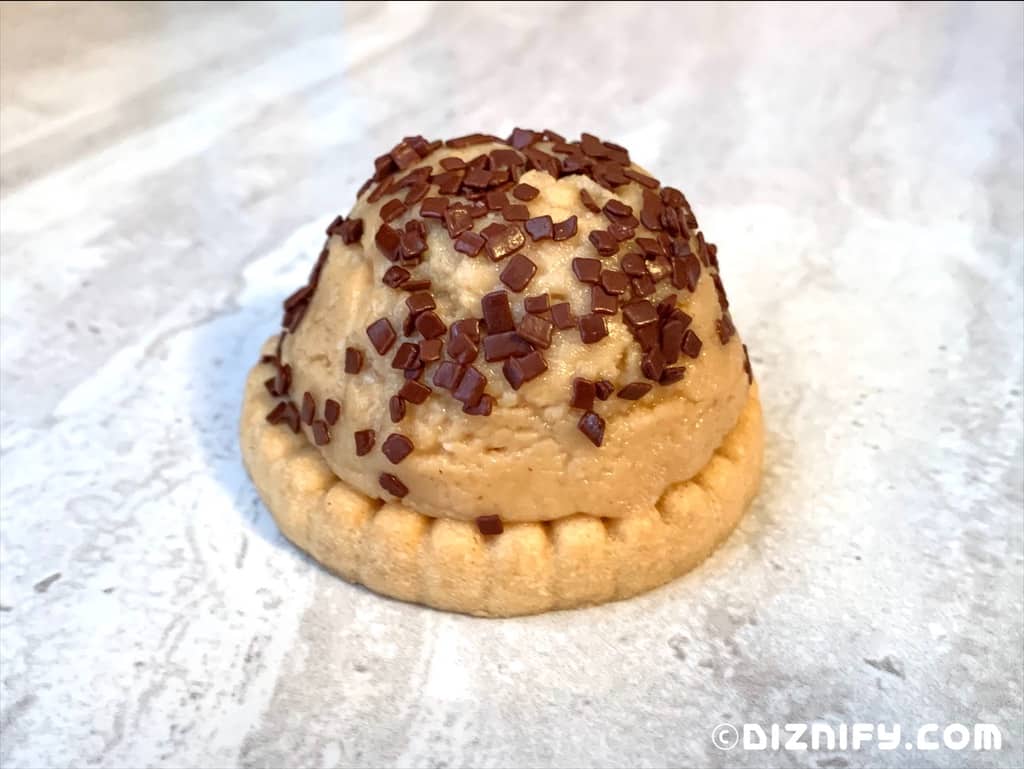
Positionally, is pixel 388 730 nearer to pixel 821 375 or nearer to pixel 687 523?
pixel 687 523

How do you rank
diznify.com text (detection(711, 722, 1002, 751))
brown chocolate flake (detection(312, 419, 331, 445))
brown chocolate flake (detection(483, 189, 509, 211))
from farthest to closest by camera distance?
brown chocolate flake (detection(312, 419, 331, 445))
brown chocolate flake (detection(483, 189, 509, 211))
diznify.com text (detection(711, 722, 1002, 751))

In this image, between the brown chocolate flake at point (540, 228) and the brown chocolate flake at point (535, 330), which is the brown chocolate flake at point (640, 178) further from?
the brown chocolate flake at point (535, 330)

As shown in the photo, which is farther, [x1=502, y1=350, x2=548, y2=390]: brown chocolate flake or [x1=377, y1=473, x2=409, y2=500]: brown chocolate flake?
[x1=377, y1=473, x2=409, y2=500]: brown chocolate flake

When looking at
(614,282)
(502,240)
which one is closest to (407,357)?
(502,240)

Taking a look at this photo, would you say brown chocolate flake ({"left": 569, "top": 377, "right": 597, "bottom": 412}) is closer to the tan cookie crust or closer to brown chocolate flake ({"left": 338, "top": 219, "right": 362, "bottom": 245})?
the tan cookie crust

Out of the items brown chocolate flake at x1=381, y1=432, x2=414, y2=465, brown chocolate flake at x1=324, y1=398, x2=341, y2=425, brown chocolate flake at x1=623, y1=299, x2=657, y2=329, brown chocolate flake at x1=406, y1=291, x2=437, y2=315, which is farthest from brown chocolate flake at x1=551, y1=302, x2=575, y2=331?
brown chocolate flake at x1=324, y1=398, x2=341, y2=425

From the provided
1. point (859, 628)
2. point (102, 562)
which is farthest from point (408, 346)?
point (859, 628)
